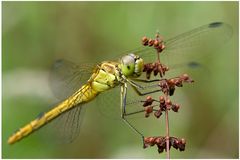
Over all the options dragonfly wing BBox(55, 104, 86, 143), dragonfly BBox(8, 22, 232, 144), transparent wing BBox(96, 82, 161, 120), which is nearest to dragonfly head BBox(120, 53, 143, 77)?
dragonfly BBox(8, 22, 232, 144)

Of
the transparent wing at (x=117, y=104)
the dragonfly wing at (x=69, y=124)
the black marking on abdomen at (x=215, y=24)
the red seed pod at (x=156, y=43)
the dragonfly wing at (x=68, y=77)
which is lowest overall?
the dragonfly wing at (x=69, y=124)

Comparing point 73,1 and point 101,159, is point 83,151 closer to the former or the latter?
point 101,159

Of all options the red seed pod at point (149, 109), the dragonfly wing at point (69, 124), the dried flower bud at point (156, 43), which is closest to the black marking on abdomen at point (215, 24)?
the dragonfly wing at point (69, 124)

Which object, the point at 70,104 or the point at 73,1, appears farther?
the point at 73,1

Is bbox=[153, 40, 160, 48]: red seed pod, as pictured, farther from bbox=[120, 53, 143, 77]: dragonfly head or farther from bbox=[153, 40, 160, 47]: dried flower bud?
bbox=[120, 53, 143, 77]: dragonfly head

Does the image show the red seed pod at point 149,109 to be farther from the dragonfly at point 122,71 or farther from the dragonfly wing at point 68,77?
the dragonfly wing at point 68,77

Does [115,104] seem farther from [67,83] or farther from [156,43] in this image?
[156,43]

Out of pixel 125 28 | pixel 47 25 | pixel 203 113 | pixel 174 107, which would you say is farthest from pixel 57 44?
pixel 174 107
